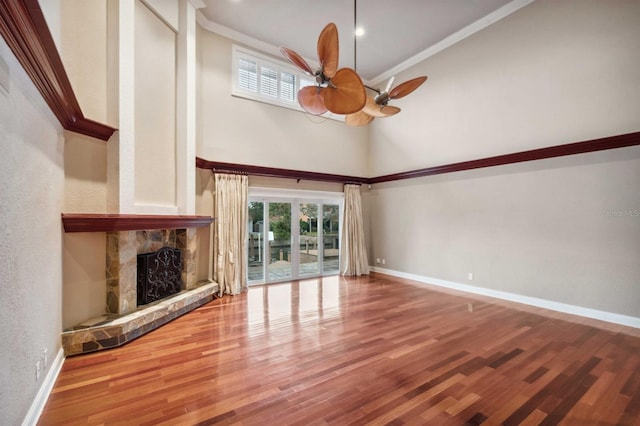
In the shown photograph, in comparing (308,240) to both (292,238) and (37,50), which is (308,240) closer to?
(292,238)

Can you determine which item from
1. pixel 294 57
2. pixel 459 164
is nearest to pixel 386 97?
pixel 294 57

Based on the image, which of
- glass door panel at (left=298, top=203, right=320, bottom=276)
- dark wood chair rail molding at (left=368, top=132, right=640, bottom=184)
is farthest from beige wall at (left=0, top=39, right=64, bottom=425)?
dark wood chair rail molding at (left=368, top=132, right=640, bottom=184)

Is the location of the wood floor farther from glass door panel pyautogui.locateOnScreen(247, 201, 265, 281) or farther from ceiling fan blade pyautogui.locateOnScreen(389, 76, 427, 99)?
ceiling fan blade pyautogui.locateOnScreen(389, 76, 427, 99)

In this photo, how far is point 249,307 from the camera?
502cm

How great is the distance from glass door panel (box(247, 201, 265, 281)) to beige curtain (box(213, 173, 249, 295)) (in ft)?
1.81

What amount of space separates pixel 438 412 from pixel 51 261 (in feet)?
12.2

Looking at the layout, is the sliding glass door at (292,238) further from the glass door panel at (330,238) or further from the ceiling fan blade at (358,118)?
the ceiling fan blade at (358,118)

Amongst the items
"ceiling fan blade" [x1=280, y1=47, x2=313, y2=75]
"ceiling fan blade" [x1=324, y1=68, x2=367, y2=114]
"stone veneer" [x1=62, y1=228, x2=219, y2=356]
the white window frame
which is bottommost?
"stone veneer" [x1=62, y1=228, x2=219, y2=356]

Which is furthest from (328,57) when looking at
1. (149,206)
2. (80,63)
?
(149,206)

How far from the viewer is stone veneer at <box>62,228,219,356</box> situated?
10.8 feet

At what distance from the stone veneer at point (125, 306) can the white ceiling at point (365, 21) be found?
4.34m

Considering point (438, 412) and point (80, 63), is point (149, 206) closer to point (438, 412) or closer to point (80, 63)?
point (80, 63)

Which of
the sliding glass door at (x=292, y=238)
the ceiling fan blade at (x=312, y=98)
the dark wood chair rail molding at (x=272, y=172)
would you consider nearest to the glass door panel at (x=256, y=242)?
the sliding glass door at (x=292, y=238)

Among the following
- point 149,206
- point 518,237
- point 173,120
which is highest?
point 173,120
